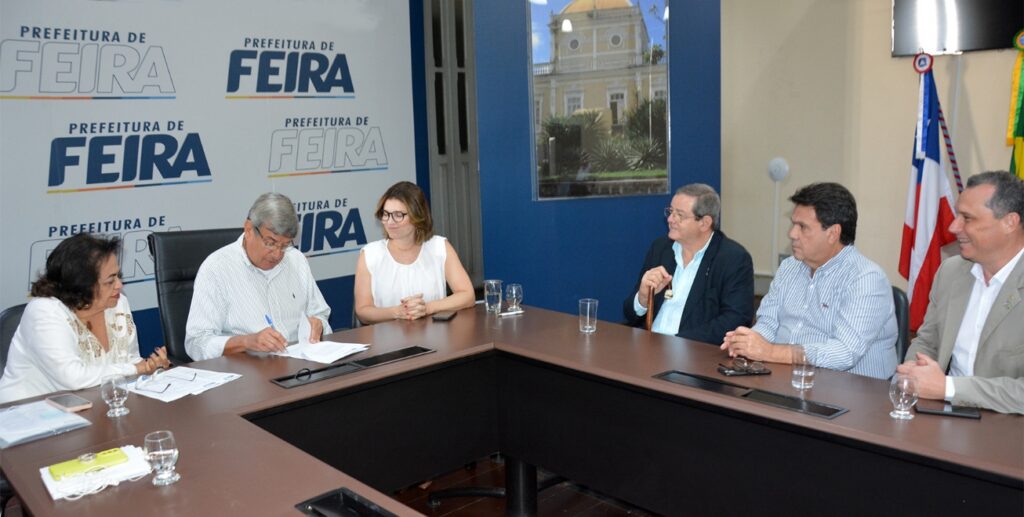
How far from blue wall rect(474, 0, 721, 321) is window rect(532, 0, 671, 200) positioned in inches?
2.7

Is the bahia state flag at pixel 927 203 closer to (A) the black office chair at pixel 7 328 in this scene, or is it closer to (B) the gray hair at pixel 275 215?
(B) the gray hair at pixel 275 215

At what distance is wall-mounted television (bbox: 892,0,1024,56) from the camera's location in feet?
16.0

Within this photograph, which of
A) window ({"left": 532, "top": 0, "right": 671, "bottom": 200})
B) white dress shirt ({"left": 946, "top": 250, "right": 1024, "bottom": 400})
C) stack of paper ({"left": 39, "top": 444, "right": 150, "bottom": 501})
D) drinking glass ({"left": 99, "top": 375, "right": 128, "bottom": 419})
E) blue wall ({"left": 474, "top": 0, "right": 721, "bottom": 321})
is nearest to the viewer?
stack of paper ({"left": 39, "top": 444, "right": 150, "bottom": 501})

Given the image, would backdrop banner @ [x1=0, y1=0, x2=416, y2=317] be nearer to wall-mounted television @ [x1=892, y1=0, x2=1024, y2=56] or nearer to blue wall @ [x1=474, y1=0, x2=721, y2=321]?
blue wall @ [x1=474, y1=0, x2=721, y2=321]

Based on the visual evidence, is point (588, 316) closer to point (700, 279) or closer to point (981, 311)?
point (700, 279)

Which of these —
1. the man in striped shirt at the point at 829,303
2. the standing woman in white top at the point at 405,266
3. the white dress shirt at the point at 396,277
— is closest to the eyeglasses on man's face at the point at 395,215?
the standing woman in white top at the point at 405,266

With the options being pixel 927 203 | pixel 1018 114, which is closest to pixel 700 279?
pixel 927 203

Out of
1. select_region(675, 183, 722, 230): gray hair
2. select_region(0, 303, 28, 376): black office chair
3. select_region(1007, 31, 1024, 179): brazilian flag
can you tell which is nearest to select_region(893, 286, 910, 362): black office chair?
select_region(675, 183, 722, 230): gray hair

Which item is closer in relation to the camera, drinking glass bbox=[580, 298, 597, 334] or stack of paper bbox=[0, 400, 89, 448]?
stack of paper bbox=[0, 400, 89, 448]

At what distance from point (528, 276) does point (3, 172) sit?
2.74m

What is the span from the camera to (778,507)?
1.96 m

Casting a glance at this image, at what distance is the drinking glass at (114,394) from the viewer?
6.51 ft

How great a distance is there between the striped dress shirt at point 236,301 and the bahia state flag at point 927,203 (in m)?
3.88

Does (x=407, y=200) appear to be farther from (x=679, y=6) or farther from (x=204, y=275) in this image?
(x=679, y=6)
